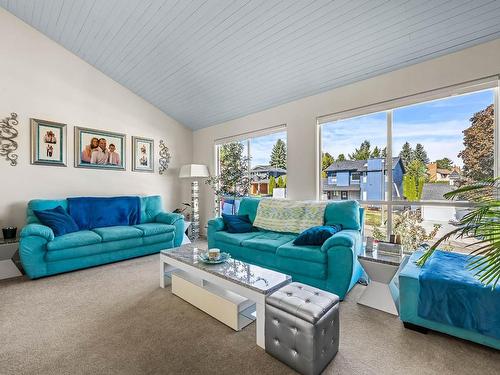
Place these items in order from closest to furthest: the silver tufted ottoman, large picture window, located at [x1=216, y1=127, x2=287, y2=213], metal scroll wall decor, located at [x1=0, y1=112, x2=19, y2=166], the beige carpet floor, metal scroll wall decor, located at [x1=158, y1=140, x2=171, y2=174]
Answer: the silver tufted ottoman < the beige carpet floor < metal scroll wall decor, located at [x1=0, y1=112, x2=19, y2=166] < large picture window, located at [x1=216, y1=127, x2=287, y2=213] < metal scroll wall decor, located at [x1=158, y1=140, x2=171, y2=174]

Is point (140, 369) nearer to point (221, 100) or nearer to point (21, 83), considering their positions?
point (221, 100)

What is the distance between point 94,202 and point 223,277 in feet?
10.2

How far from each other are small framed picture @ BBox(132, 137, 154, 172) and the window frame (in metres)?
3.41

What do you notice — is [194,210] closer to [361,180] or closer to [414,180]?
[361,180]

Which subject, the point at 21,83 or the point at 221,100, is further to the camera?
the point at 221,100

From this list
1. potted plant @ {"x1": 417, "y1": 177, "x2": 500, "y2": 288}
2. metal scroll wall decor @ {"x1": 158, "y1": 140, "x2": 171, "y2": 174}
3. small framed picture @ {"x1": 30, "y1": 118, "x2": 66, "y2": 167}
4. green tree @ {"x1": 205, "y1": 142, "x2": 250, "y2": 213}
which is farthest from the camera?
metal scroll wall decor @ {"x1": 158, "y1": 140, "x2": 171, "y2": 174}

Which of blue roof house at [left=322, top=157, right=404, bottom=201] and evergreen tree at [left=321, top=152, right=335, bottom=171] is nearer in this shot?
blue roof house at [left=322, top=157, right=404, bottom=201]

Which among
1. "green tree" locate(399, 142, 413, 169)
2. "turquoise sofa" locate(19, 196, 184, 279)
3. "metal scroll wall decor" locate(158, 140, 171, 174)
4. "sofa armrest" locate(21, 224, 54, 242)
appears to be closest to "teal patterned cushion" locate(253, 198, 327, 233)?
"green tree" locate(399, 142, 413, 169)

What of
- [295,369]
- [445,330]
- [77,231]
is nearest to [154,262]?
[77,231]

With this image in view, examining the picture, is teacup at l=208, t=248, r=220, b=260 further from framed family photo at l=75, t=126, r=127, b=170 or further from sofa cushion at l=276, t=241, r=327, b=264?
Result: framed family photo at l=75, t=126, r=127, b=170

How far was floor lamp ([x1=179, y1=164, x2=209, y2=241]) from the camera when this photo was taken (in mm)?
5035

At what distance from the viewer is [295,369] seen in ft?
5.23

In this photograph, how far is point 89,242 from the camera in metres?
3.42

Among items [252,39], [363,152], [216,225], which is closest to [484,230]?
[363,152]
